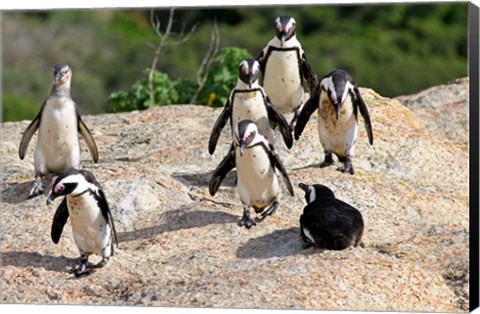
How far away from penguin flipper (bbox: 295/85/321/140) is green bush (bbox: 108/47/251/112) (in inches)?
123

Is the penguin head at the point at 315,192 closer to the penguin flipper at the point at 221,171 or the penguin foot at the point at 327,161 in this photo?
the penguin flipper at the point at 221,171

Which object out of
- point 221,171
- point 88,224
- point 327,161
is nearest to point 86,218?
point 88,224

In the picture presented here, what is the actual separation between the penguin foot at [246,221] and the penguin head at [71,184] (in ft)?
3.17

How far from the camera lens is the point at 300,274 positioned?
21.7ft

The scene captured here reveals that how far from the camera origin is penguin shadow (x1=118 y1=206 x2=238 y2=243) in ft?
24.5

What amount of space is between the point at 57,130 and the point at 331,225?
1936 mm

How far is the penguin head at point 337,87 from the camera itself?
7797 mm

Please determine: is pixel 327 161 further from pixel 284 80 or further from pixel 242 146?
pixel 242 146

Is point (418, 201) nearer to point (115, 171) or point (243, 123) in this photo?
point (243, 123)

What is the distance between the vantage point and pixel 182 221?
7547mm

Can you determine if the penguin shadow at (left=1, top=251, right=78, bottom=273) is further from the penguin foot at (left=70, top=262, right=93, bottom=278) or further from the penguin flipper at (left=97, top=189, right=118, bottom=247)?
the penguin flipper at (left=97, top=189, right=118, bottom=247)

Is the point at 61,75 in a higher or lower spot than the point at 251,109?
higher

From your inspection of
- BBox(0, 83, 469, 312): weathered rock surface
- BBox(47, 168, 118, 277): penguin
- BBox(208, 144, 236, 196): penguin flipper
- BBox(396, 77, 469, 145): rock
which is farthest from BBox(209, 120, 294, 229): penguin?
BBox(396, 77, 469, 145): rock

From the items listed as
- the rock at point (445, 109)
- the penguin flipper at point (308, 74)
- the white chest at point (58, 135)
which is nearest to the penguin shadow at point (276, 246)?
the white chest at point (58, 135)
